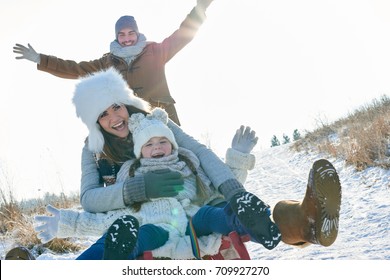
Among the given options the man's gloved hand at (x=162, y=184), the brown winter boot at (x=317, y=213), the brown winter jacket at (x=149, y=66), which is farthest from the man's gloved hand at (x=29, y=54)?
the brown winter boot at (x=317, y=213)

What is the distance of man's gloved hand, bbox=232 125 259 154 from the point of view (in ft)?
8.17

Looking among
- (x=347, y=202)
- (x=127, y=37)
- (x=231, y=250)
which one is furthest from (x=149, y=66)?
(x=347, y=202)

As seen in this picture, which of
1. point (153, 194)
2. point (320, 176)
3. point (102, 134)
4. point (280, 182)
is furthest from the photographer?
point (280, 182)

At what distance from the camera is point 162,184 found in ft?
7.14

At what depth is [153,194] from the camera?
2172 mm

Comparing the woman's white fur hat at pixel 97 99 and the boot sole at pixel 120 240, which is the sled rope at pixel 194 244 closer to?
the boot sole at pixel 120 240

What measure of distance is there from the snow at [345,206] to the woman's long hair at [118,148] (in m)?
1.17

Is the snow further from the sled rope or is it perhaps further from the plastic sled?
the sled rope

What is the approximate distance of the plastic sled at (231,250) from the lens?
2.01 meters

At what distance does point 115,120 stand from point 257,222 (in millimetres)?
1004

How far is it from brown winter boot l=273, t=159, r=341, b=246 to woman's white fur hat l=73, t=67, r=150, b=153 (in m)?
0.99

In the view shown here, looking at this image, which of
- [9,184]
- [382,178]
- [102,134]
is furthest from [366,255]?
[9,184]
